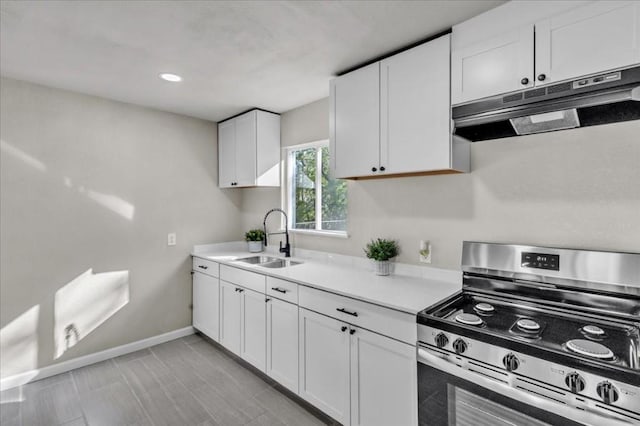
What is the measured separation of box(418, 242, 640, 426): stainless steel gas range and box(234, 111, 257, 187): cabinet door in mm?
2282

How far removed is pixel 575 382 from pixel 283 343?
1715 mm

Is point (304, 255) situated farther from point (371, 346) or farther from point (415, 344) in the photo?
point (415, 344)

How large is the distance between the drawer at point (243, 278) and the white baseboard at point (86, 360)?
1.01 m

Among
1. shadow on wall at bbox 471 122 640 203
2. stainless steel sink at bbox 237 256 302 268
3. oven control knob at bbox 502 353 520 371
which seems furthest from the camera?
stainless steel sink at bbox 237 256 302 268

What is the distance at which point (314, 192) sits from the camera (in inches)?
125

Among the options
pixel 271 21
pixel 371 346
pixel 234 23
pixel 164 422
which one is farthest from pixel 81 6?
pixel 164 422

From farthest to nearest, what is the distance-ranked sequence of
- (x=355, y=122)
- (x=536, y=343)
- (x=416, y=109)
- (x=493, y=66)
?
(x=355, y=122) → (x=416, y=109) → (x=493, y=66) → (x=536, y=343)

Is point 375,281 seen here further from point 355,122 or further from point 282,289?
point 355,122

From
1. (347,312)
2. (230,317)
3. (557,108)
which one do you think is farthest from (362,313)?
(230,317)

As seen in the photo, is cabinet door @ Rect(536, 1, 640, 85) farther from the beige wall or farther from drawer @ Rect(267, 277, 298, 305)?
the beige wall

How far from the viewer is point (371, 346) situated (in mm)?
1743

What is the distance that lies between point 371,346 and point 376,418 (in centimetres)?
39

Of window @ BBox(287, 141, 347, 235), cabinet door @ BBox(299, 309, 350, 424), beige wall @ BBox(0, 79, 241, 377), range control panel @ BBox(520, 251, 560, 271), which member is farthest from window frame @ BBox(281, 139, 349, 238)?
range control panel @ BBox(520, 251, 560, 271)

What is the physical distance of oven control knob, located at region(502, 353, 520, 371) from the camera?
4.02 feet
